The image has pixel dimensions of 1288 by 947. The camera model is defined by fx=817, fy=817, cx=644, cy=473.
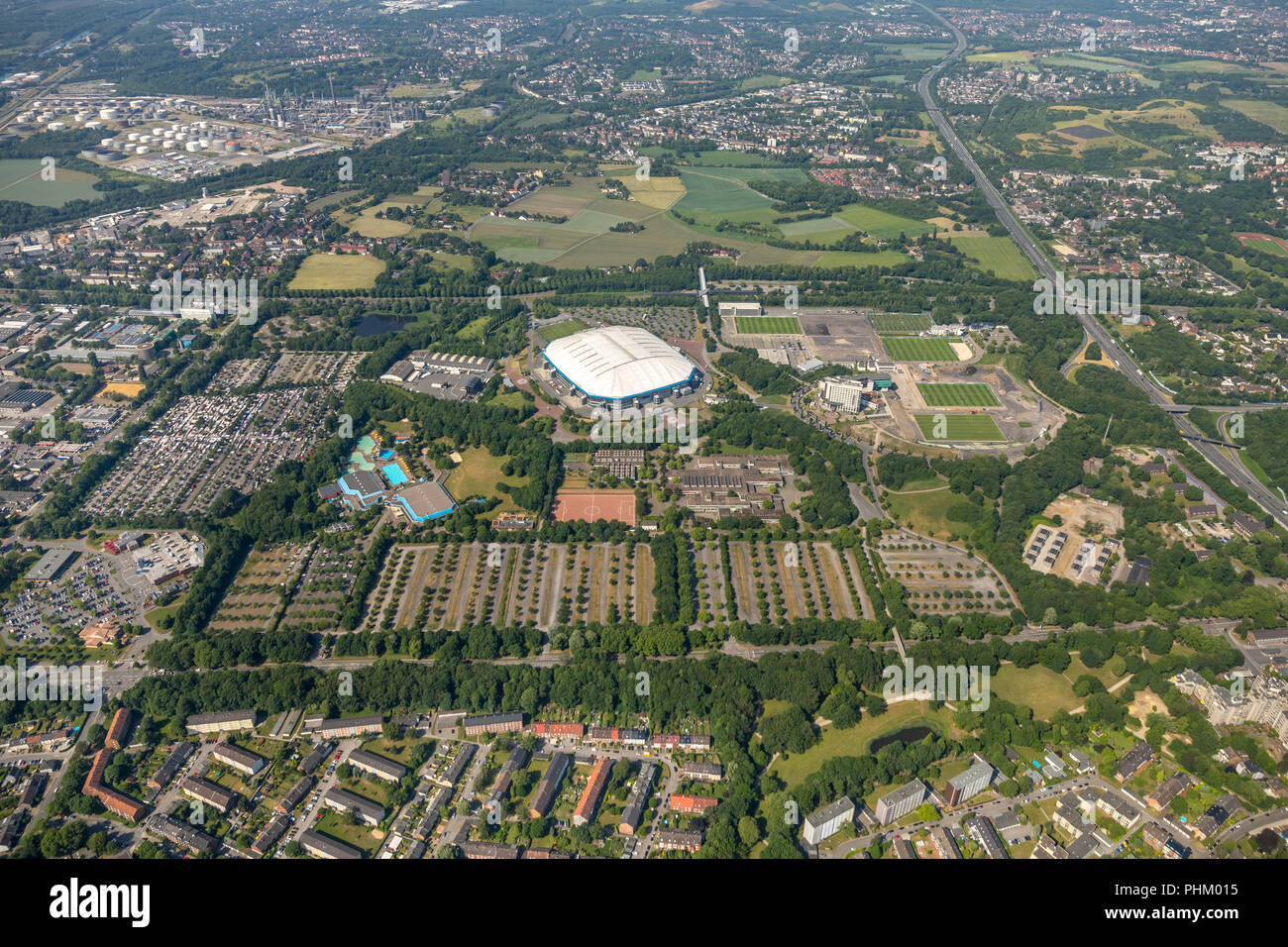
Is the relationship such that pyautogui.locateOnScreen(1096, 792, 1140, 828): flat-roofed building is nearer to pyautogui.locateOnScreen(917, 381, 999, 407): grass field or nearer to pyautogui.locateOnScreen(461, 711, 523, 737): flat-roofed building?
pyautogui.locateOnScreen(461, 711, 523, 737): flat-roofed building

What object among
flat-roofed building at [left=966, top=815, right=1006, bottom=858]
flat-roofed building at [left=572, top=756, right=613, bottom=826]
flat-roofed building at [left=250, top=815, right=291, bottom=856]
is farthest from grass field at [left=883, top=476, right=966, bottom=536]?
flat-roofed building at [left=250, top=815, right=291, bottom=856]

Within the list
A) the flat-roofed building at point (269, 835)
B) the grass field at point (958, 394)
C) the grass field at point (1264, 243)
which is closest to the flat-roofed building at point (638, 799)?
the flat-roofed building at point (269, 835)

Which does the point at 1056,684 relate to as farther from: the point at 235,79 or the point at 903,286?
the point at 235,79

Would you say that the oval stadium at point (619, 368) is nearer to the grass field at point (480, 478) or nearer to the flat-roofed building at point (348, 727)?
the grass field at point (480, 478)

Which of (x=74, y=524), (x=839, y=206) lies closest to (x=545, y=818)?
(x=74, y=524)

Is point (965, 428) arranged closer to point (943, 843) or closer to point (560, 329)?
point (943, 843)
